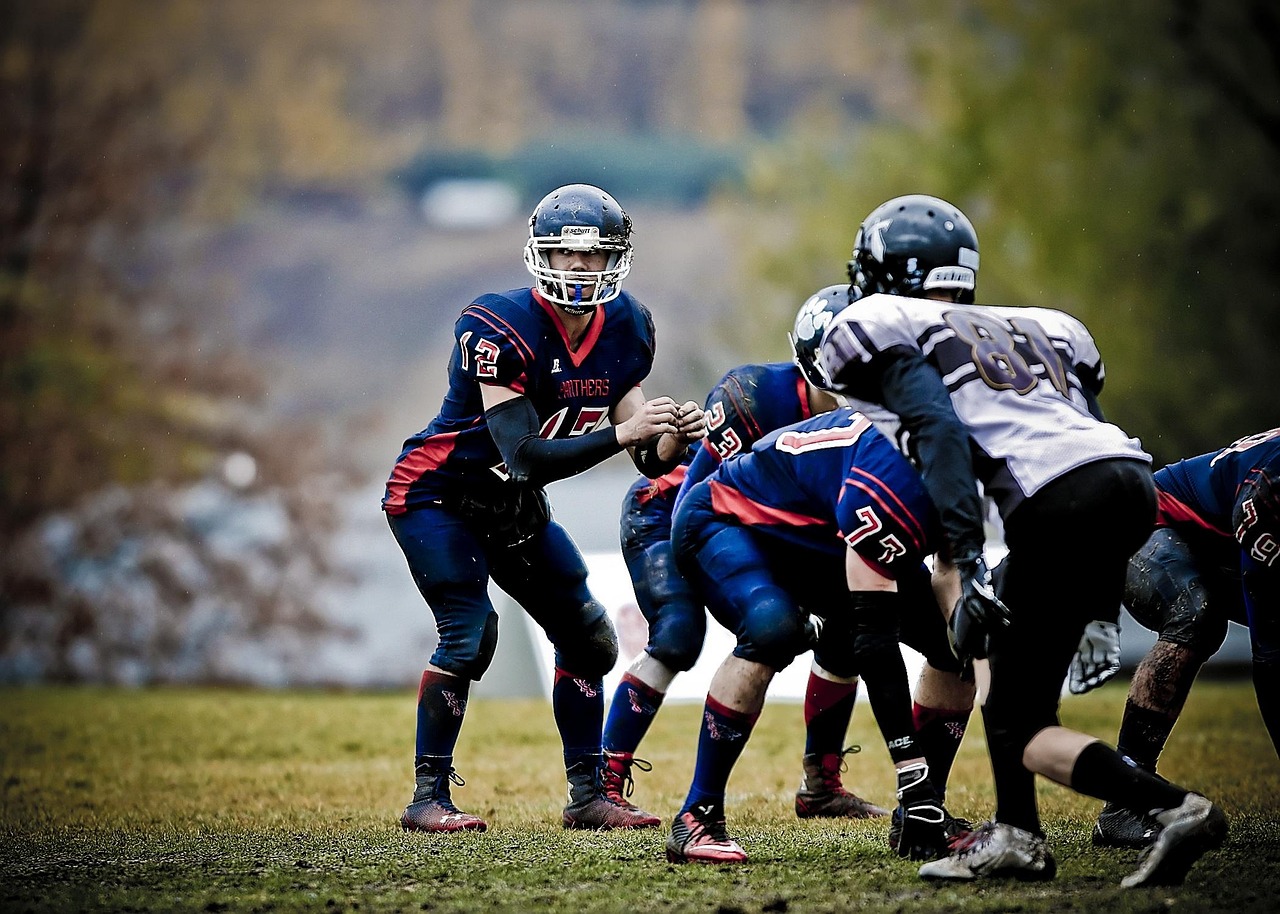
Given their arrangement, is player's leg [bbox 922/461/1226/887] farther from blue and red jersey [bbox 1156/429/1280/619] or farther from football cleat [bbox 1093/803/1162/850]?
football cleat [bbox 1093/803/1162/850]

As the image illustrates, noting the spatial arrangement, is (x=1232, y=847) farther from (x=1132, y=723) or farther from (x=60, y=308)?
(x=60, y=308)

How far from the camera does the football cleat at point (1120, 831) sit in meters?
4.28

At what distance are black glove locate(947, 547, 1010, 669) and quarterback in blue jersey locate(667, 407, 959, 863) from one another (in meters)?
0.40

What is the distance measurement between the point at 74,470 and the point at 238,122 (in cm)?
539

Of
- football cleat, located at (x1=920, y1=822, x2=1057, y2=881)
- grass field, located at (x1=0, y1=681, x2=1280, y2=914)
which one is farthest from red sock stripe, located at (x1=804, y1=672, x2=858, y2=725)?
football cleat, located at (x1=920, y1=822, x2=1057, y2=881)

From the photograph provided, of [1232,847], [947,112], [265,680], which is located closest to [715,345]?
[947,112]

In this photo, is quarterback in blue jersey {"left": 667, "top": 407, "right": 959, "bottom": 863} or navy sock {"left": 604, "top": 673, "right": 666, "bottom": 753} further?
navy sock {"left": 604, "top": 673, "right": 666, "bottom": 753}

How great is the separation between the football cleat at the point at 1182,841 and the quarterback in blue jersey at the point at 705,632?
180 centimetres

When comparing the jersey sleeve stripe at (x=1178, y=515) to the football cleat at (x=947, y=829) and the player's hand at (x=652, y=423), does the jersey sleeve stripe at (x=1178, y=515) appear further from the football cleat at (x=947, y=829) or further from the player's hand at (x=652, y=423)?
the player's hand at (x=652, y=423)

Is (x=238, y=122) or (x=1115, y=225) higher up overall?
(x=238, y=122)

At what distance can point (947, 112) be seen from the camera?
1414 cm

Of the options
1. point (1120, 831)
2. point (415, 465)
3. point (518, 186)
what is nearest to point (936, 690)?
point (1120, 831)

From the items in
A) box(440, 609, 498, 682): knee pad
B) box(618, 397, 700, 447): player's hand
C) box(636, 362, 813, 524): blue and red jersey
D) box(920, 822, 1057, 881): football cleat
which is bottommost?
box(920, 822, 1057, 881): football cleat

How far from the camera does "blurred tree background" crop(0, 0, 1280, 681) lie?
12.6m
